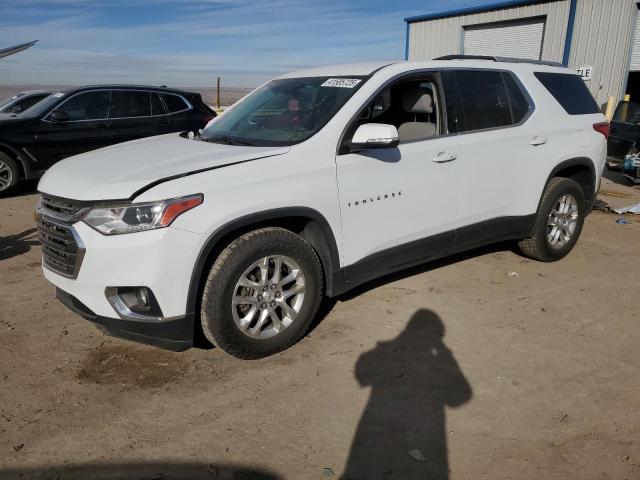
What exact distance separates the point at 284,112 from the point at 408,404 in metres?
2.27

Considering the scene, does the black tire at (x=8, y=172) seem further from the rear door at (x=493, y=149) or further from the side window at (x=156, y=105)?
the rear door at (x=493, y=149)

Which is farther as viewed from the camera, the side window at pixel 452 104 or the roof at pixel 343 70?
the side window at pixel 452 104

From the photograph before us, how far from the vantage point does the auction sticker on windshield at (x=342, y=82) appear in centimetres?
391

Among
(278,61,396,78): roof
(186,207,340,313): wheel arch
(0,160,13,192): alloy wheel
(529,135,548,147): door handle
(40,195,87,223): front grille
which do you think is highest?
(278,61,396,78): roof

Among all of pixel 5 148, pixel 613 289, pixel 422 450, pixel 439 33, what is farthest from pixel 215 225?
pixel 439 33

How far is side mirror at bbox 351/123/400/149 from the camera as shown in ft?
11.4

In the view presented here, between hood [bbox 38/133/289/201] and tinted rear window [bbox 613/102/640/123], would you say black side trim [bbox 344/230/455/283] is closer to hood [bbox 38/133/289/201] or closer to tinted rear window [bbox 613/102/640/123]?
hood [bbox 38/133/289/201]

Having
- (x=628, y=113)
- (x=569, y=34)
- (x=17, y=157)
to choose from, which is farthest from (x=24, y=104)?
(x=569, y=34)

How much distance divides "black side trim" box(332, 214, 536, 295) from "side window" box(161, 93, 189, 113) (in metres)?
6.43

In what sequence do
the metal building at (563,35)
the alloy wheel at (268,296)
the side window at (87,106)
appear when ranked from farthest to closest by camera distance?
the metal building at (563,35) < the side window at (87,106) < the alloy wheel at (268,296)

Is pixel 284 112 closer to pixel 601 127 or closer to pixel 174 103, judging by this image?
pixel 601 127

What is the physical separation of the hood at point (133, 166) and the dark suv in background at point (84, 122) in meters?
5.11

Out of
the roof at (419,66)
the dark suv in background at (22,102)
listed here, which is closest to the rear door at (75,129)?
the dark suv in background at (22,102)

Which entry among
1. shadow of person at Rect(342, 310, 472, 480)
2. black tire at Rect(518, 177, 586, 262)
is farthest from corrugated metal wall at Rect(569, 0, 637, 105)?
shadow of person at Rect(342, 310, 472, 480)
